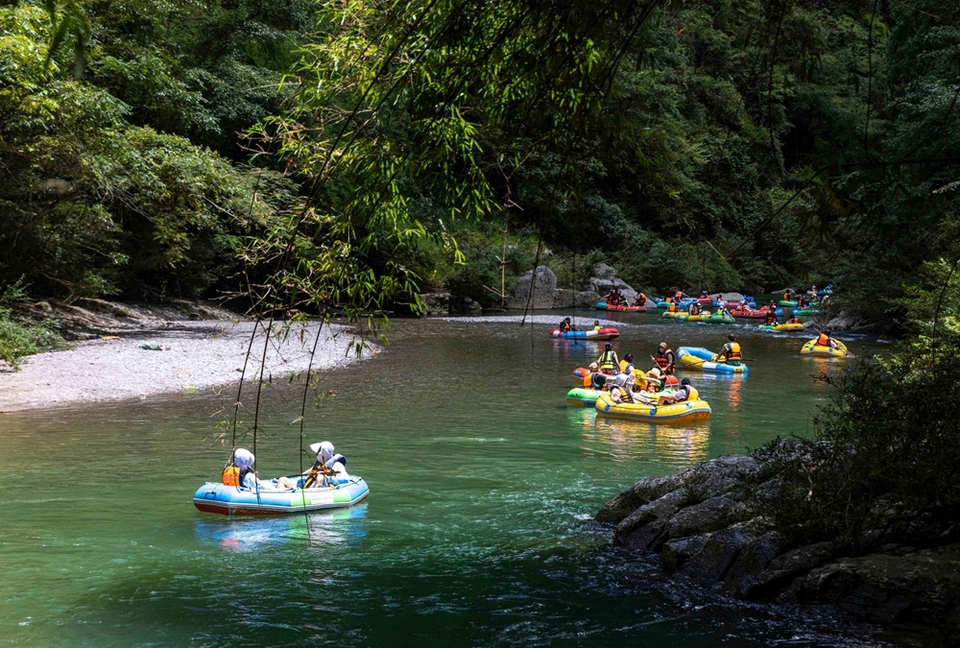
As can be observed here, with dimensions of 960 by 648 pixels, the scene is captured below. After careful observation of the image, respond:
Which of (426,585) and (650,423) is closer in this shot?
(426,585)

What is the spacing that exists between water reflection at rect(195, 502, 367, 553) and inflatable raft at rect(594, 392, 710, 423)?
6.77m

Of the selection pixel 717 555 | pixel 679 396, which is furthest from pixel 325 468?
pixel 679 396

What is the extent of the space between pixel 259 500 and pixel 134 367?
376 inches

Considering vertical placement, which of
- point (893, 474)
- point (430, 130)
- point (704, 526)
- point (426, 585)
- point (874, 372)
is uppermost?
point (430, 130)

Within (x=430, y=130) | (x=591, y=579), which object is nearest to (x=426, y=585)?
(x=591, y=579)

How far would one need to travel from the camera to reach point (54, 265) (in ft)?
67.7

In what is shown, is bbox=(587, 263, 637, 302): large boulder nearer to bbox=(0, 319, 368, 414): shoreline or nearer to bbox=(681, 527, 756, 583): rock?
bbox=(0, 319, 368, 414): shoreline

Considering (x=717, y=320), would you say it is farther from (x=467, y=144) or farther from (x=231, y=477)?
(x=467, y=144)

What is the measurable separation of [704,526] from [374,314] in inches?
186

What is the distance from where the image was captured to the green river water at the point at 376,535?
6875 mm

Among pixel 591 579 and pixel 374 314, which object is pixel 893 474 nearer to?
pixel 591 579

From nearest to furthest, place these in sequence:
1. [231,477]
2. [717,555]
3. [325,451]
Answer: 1. [717,555]
2. [231,477]
3. [325,451]

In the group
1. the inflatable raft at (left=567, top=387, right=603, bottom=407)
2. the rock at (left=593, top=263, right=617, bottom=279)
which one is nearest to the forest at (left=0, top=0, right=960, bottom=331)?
the rock at (left=593, top=263, right=617, bottom=279)

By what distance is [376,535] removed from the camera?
934 cm
